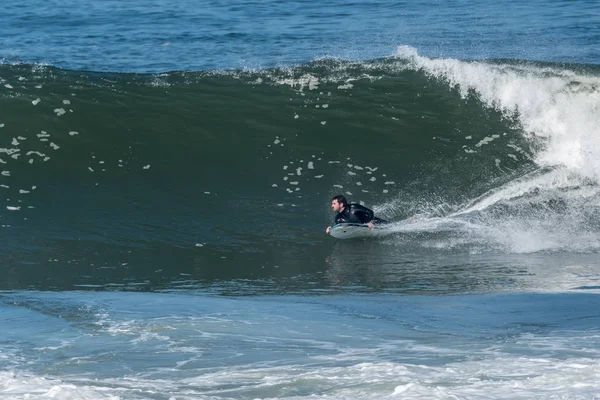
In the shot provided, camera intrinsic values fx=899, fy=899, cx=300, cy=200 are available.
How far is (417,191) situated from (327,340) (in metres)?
7.94

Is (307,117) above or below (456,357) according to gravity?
above

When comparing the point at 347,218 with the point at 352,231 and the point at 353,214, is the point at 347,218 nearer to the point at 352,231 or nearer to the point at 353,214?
the point at 353,214

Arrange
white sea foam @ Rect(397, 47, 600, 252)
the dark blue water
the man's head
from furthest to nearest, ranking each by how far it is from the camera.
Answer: the dark blue water
the man's head
white sea foam @ Rect(397, 47, 600, 252)

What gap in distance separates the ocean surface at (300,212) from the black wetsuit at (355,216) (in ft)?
1.12

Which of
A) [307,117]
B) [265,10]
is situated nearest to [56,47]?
[265,10]

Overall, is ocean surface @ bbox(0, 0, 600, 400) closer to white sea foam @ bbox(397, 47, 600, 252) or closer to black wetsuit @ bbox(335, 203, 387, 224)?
white sea foam @ bbox(397, 47, 600, 252)

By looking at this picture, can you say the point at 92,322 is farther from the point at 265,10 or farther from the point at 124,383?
the point at 265,10

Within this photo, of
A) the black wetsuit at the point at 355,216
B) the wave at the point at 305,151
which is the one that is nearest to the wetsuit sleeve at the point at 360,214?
the black wetsuit at the point at 355,216

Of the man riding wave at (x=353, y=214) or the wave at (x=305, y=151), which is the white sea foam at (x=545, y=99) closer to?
the wave at (x=305, y=151)

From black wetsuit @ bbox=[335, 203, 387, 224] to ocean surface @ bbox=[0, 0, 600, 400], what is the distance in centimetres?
34

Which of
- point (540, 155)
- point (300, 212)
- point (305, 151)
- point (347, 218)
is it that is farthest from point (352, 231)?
point (540, 155)

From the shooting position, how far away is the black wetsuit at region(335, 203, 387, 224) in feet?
43.9

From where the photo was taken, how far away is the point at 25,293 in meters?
10.7

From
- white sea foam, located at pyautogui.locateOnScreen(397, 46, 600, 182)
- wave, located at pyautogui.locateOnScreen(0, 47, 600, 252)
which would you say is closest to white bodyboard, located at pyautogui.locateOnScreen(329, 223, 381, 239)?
wave, located at pyautogui.locateOnScreen(0, 47, 600, 252)
